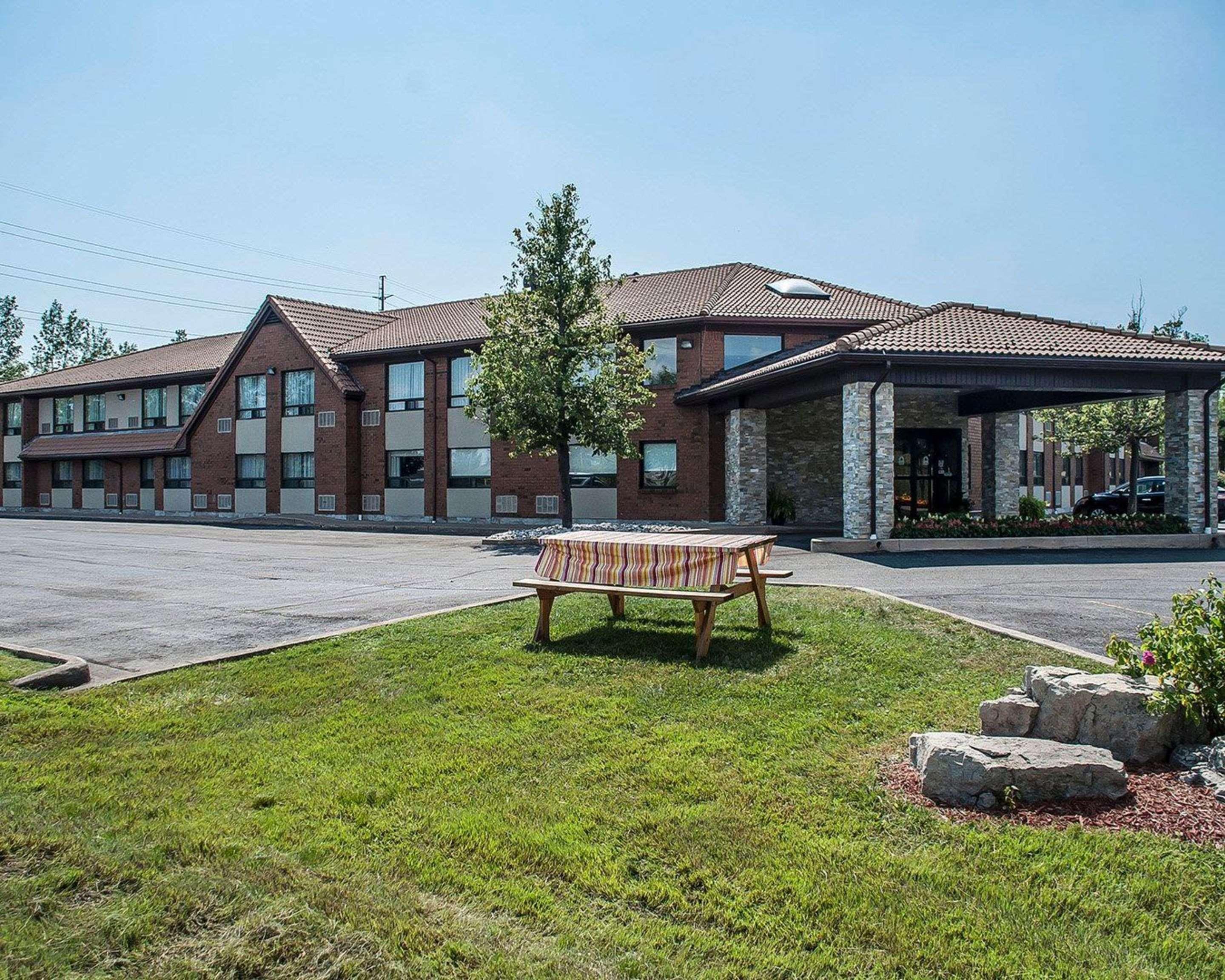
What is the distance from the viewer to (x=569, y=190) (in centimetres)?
2331

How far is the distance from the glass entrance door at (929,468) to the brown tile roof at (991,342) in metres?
4.95

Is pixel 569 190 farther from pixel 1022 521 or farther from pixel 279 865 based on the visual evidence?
pixel 279 865

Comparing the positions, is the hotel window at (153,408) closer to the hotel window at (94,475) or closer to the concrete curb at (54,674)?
the hotel window at (94,475)

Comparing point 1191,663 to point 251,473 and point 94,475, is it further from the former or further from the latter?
point 94,475

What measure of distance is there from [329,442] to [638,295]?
12.5 m

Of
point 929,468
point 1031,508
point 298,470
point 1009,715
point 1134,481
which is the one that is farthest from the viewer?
point 298,470

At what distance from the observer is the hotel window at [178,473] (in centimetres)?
3675

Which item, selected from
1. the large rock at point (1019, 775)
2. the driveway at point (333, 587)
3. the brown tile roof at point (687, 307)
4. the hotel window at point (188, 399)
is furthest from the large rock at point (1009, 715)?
the hotel window at point (188, 399)

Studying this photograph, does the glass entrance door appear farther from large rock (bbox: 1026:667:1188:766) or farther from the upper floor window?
large rock (bbox: 1026:667:1188:766)

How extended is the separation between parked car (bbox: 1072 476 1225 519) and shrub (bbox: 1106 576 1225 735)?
83.0 ft

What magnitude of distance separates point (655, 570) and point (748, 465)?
16.1 m

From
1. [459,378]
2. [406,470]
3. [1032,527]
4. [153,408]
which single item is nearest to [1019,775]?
[1032,527]

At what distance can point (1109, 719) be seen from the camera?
4422 mm

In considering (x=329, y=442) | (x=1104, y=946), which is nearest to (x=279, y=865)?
(x=1104, y=946)
